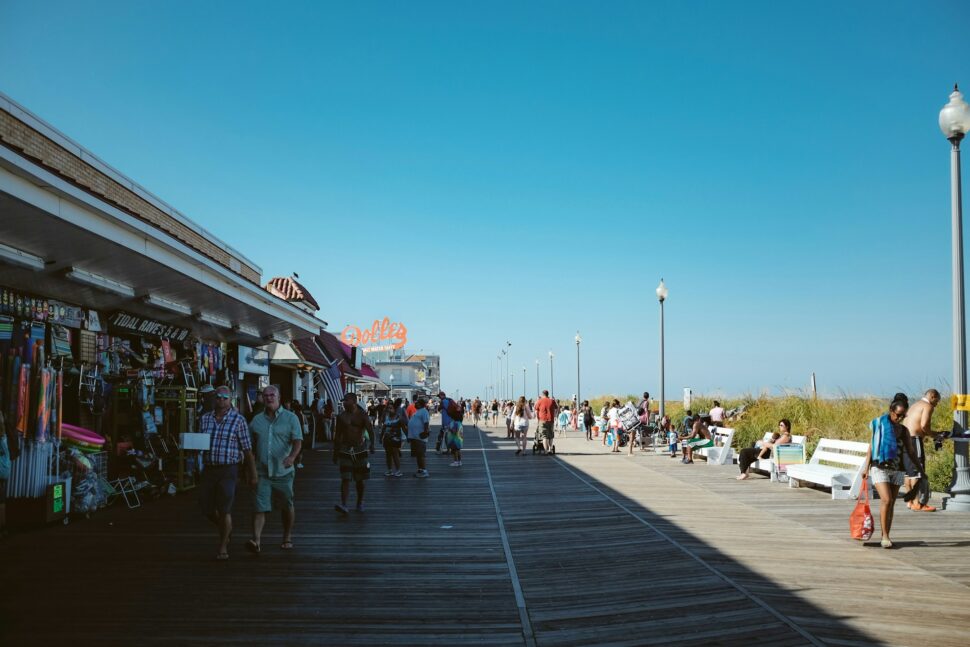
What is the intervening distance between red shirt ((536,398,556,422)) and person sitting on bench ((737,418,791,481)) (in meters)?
6.60

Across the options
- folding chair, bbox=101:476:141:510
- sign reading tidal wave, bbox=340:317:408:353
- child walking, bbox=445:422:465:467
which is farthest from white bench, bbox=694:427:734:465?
sign reading tidal wave, bbox=340:317:408:353

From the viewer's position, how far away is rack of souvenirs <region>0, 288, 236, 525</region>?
32.6 ft

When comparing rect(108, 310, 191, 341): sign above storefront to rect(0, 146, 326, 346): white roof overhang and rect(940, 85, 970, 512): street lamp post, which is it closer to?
rect(0, 146, 326, 346): white roof overhang

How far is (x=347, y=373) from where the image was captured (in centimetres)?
3766

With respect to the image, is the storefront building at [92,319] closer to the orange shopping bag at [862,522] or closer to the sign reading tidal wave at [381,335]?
the orange shopping bag at [862,522]

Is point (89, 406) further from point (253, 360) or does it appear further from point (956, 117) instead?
point (956, 117)

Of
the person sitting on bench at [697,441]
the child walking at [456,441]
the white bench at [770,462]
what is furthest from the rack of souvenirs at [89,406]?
the person sitting on bench at [697,441]

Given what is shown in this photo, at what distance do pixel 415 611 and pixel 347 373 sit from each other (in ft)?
105

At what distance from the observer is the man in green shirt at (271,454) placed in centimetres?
852

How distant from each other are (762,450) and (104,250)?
13.1 meters

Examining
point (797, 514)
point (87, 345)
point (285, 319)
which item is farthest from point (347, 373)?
point (797, 514)

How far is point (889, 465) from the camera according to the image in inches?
350

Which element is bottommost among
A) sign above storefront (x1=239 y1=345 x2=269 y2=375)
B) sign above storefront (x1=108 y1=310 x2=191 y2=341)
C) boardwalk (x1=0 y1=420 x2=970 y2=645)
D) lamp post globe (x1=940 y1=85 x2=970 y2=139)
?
boardwalk (x1=0 y1=420 x2=970 y2=645)

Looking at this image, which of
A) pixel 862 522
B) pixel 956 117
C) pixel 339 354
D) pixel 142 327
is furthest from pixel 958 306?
pixel 339 354
